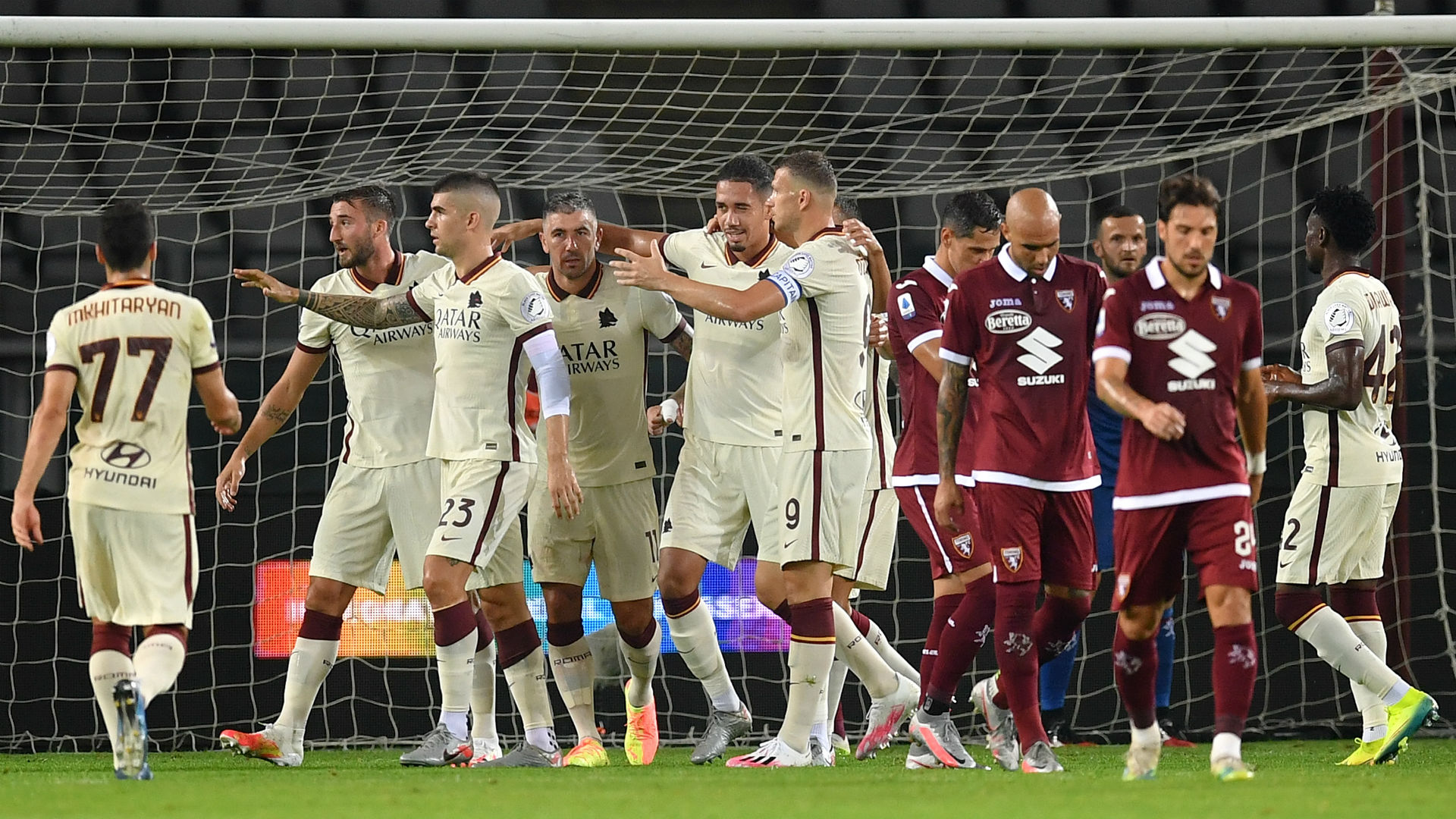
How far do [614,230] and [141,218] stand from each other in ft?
7.40

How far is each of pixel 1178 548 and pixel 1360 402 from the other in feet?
7.01

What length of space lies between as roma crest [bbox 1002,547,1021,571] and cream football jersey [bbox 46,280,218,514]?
110 inches

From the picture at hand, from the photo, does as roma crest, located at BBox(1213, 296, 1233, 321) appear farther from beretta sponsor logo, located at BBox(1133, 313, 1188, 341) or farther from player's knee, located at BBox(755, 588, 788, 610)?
player's knee, located at BBox(755, 588, 788, 610)

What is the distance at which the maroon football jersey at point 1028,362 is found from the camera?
5.81 meters

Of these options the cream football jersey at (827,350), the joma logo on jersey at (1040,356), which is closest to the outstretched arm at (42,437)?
the cream football jersey at (827,350)

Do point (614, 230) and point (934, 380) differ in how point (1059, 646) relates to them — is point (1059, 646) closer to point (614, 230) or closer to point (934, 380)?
point (934, 380)

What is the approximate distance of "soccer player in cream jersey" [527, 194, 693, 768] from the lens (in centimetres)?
712

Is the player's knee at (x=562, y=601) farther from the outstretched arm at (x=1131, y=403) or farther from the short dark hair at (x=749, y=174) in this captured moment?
the outstretched arm at (x=1131, y=403)

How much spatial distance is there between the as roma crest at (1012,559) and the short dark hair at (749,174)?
76.1 inches

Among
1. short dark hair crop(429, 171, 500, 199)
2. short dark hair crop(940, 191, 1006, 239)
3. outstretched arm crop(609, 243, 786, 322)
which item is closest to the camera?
outstretched arm crop(609, 243, 786, 322)

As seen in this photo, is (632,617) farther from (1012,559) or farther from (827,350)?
(1012,559)

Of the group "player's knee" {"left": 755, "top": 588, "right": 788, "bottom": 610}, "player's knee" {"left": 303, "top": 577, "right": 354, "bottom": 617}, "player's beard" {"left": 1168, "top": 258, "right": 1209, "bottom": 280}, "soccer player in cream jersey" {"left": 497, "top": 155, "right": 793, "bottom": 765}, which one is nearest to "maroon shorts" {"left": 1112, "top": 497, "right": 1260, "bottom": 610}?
"player's beard" {"left": 1168, "top": 258, "right": 1209, "bottom": 280}

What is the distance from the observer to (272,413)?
23.8 ft

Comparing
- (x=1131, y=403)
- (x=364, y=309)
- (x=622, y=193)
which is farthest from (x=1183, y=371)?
(x=622, y=193)
